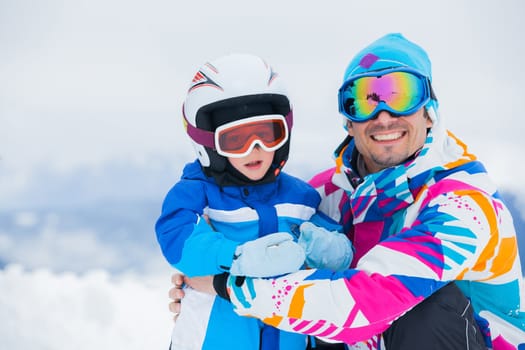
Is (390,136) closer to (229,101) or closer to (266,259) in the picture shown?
(229,101)

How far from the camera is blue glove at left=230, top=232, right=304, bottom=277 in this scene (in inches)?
79.7

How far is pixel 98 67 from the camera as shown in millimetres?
8211

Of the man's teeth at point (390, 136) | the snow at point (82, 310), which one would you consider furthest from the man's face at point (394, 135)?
the snow at point (82, 310)

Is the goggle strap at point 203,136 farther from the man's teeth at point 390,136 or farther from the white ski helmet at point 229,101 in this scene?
the man's teeth at point 390,136

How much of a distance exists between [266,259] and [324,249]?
0.32 metres

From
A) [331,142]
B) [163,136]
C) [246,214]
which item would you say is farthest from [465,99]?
[246,214]

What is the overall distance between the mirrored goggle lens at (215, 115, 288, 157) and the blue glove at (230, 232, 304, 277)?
0.44m

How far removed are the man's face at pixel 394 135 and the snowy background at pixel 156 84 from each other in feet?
11.0

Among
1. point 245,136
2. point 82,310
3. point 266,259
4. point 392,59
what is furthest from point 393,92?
point 82,310

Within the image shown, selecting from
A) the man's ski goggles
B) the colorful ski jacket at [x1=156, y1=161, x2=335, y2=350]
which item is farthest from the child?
the man's ski goggles

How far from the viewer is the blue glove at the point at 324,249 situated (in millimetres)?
2248

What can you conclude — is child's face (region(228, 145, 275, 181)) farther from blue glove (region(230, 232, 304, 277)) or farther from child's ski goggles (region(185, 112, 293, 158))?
blue glove (region(230, 232, 304, 277))

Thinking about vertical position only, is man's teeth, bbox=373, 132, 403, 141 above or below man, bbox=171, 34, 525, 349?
above

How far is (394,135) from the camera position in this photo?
244 cm
